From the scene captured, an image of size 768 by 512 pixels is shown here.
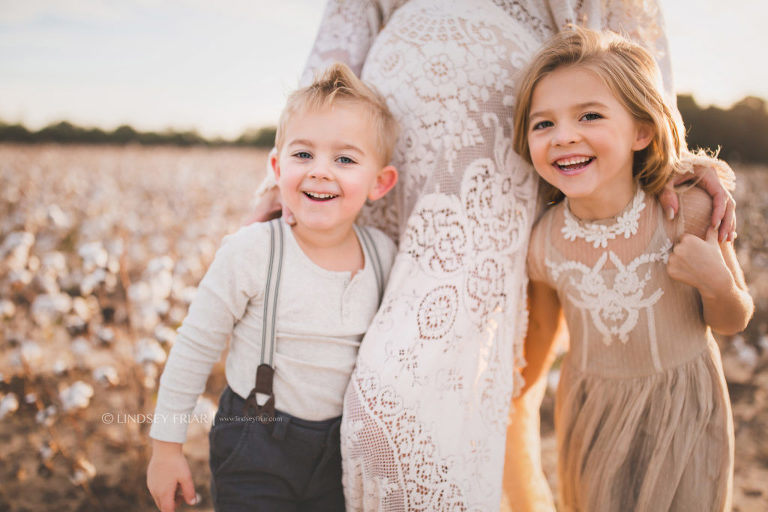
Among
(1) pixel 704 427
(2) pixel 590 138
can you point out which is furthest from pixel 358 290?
(1) pixel 704 427

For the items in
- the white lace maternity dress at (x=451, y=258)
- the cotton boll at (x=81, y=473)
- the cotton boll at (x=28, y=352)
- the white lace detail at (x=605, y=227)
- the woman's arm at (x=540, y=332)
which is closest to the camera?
the white lace maternity dress at (x=451, y=258)

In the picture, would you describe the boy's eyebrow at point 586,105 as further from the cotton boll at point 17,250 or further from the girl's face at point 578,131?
the cotton boll at point 17,250

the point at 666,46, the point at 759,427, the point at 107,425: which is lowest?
the point at 107,425

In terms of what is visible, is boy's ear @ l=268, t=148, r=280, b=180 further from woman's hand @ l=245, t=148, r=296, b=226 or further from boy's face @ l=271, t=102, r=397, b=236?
boy's face @ l=271, t=102, r=397, b=236

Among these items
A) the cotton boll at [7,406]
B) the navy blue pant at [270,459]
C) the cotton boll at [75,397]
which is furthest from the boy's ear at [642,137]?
the cotton boll at [7,406]

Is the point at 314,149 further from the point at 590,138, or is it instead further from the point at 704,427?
the point at 704,427

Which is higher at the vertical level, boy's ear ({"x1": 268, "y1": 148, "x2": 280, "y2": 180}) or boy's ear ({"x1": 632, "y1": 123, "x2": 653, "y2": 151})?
boy's ear ({"x1": 632, "y1": 123, "x2": 653, "y2": 151})

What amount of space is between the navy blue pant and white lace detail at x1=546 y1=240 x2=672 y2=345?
89 cm

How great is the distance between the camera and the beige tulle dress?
143 cm

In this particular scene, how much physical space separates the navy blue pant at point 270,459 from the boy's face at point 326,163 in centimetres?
60

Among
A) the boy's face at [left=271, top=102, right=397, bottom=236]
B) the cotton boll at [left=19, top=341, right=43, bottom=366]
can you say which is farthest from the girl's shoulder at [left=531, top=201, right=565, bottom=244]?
the cotton boll at [left=19, top=341, right=43, bottom=366]

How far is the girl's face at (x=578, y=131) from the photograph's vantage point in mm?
1319

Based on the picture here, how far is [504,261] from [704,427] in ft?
2.72

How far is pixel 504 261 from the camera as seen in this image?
4.61 feet
